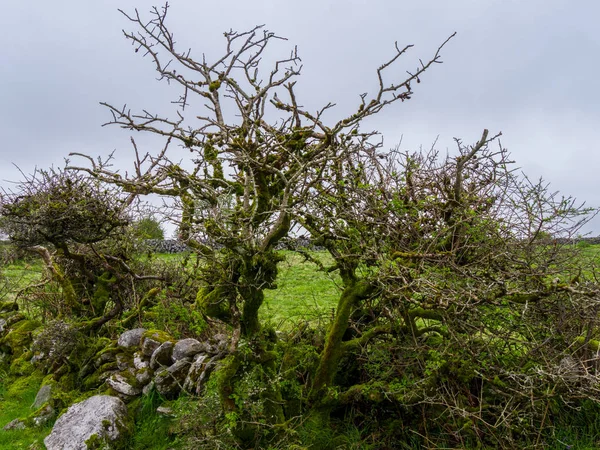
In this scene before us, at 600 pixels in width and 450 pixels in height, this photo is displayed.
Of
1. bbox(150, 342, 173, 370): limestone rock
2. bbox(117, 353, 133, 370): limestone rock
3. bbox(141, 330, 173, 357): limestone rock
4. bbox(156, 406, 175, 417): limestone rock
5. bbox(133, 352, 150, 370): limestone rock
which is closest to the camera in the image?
bbox(156, 406, 175, 417): limestone rock

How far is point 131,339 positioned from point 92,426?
2.11 meters

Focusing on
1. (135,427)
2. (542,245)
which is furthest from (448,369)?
(135,427)

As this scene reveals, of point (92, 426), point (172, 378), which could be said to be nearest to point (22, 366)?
point (92, 426)

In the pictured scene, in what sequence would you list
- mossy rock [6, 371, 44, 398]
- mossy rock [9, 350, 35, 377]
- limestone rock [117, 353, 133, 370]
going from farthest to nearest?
mossy rock [9, 350, 35, 377] < mossy rock [6, 371, 44, 398] < limestone rock [117, 353, 133, 370]

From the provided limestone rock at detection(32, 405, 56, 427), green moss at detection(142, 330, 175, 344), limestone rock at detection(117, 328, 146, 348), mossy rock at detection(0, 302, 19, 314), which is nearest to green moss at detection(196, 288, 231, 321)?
green moss at detection(142, 330, 175, 344)

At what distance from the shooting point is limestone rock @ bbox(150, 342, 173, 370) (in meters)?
7.33

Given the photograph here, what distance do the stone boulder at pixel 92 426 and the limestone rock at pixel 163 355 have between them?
0.79 meters

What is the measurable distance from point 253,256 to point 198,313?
1734 mm

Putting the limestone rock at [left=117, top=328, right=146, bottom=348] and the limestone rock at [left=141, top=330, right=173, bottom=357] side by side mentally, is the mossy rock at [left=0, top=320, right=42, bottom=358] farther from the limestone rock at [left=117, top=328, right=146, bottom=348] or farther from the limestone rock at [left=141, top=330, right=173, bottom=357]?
the limestone rock at [left=141, top=330, right=173, bottom=357]

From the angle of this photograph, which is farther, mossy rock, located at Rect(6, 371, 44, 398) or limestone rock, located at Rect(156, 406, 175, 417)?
mossy rock, located at Rect(6, 371, 44, 398)

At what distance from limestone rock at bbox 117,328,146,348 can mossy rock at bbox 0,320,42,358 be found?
3.61m

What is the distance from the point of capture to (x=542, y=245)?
5.37 metres

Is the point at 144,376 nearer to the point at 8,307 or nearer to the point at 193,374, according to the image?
the point at 193,374

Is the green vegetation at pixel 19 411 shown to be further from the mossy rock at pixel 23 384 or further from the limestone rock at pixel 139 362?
the limestone rock at pixel 139 362
